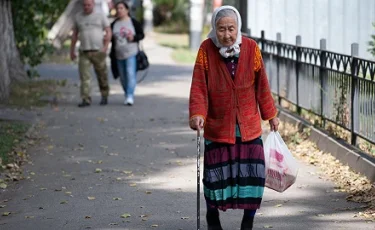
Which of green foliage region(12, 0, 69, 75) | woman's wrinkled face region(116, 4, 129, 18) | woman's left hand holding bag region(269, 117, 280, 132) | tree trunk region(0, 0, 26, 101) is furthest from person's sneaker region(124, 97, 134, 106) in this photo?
woman's left hand holding bag region(269, 117, 280, 132)

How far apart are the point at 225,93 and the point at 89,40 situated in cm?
1019

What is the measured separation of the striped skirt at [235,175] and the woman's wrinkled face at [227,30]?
2.34 ft

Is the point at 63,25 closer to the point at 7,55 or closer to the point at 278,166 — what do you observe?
the point at 7,55

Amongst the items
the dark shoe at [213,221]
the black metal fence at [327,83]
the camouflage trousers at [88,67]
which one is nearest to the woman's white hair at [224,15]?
the dark shoe at [213,221]

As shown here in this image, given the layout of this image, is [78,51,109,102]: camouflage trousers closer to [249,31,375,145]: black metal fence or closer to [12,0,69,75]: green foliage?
[249,31,375,145]: black metal fence

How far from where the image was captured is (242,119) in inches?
289

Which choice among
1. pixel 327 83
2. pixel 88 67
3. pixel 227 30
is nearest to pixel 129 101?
pixel 88 67

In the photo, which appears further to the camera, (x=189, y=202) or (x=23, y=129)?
(x=23, y=129)

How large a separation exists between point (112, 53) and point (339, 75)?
684 cm

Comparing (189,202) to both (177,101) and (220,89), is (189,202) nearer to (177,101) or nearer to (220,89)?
(220,89)

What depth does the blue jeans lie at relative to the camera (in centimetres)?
1767

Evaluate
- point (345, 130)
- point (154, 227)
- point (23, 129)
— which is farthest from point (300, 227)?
point (23, 129)

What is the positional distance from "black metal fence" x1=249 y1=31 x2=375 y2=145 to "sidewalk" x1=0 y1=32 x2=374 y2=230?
31.9 inches

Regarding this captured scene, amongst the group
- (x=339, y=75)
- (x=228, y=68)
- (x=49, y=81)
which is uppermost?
(x=228, y=68)
